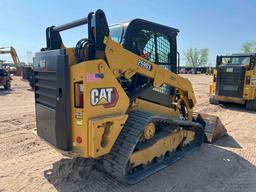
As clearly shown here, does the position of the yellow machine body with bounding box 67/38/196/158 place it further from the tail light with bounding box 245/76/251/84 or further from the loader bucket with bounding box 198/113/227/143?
the tail light with bounding box 245/76/251/84

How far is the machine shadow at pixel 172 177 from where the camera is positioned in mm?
3572

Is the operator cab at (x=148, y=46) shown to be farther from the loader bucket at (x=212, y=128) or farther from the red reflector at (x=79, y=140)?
the loader bucket at (x=212, y=128)

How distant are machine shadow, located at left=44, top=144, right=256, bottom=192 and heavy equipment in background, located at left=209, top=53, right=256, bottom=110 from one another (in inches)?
230

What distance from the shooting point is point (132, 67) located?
356cm

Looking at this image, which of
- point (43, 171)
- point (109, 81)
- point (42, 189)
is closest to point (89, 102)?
point (109, 81)

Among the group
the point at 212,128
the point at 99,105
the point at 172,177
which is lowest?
the point at 172,177

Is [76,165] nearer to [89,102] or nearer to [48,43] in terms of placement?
[89,102]

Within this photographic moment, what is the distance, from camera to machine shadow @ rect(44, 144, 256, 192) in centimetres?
357

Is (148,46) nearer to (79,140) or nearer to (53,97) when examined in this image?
(53,97)

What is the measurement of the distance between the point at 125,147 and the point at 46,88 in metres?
1.40

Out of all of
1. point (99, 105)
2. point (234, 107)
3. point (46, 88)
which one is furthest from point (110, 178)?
point (234, 107)

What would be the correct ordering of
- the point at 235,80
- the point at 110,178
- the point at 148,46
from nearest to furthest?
the point at 110,178 < the point at 148,46 < the point at 235,80

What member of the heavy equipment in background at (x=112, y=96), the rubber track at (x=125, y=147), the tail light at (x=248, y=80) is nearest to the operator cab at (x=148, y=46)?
the heavy equipment in background at (x=112, y=96)

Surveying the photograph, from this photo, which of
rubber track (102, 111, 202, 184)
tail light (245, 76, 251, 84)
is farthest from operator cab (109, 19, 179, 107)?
tail light (245, 76, 251, 84)
